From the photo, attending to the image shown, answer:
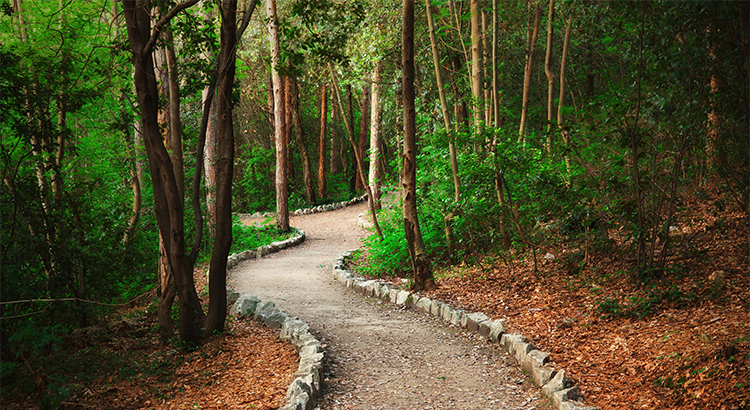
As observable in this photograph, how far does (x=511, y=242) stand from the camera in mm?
8094

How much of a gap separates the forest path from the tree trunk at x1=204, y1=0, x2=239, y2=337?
123cm

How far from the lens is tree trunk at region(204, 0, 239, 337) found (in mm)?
5664

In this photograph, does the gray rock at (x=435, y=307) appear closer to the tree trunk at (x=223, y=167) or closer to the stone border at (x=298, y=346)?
the stone border at (x=298, y=346)

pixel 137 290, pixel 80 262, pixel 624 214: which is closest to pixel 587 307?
pixel 624 214

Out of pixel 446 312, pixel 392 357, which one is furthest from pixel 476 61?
pixel 392 357

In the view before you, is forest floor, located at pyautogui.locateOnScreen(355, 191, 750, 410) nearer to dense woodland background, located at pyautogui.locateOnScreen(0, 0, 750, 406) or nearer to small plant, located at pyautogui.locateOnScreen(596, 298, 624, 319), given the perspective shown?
small plant, located at pyautogui.locateOnScreen(596, 298, 624, 319)

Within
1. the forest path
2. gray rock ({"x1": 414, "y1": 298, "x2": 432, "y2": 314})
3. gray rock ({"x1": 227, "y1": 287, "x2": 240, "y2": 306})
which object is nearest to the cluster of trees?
gray rock ({"x1": 414, "y1": 298, "x2": 432, "y2": 314})

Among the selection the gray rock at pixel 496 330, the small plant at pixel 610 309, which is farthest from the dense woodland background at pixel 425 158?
the gray rock at pixel 496 330

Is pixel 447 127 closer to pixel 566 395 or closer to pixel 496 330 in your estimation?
pixel 496 330

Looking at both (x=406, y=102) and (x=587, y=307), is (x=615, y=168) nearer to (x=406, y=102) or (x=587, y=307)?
(x=587, y=307)

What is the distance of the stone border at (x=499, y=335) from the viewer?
385 centimetres

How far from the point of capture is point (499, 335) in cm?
Result: 543

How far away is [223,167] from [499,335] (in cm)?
366

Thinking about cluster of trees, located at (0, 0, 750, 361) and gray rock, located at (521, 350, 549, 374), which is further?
cluster of trees, located at (0, 0, 750, 361)
